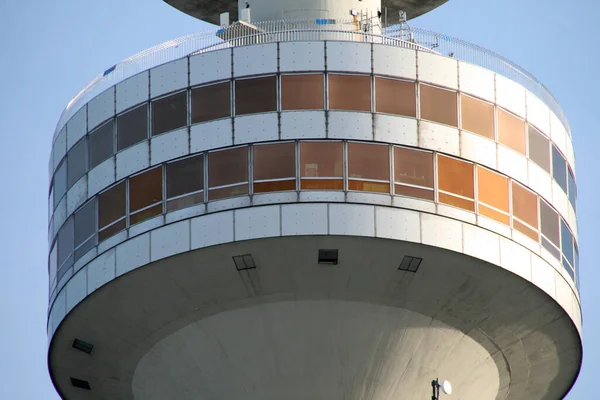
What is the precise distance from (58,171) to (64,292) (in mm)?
4158

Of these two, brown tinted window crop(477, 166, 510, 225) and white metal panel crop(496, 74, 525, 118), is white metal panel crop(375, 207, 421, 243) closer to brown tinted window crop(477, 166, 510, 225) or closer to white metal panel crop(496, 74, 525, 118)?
brown tinted window crop(477, 166, 510, 225)

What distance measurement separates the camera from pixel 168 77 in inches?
2068

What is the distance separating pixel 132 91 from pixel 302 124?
581cm

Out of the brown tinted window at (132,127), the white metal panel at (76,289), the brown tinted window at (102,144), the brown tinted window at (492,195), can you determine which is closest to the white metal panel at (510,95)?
the brown tinted window at (492,195)

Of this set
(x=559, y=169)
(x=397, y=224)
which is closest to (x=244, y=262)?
(x=397, y=224)

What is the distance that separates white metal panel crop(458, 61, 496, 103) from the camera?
172 feet

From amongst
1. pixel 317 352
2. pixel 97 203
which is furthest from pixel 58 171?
pixel 317 352

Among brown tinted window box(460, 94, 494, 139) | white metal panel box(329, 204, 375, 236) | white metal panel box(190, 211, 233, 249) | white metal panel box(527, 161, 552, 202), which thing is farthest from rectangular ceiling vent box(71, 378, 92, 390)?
white metal panel box(527, 161, 552, 202)

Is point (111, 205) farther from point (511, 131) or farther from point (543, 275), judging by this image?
point (543, 275)

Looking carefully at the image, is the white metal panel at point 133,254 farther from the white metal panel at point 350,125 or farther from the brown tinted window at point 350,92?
the brown tinted window at point 350,92

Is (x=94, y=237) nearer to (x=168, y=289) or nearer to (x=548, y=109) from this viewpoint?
(x=168, y=289)

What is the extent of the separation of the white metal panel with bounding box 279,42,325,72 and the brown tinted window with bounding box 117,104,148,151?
14.9ft

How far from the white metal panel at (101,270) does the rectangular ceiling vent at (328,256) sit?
629cm

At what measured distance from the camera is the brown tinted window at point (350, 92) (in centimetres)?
5106
